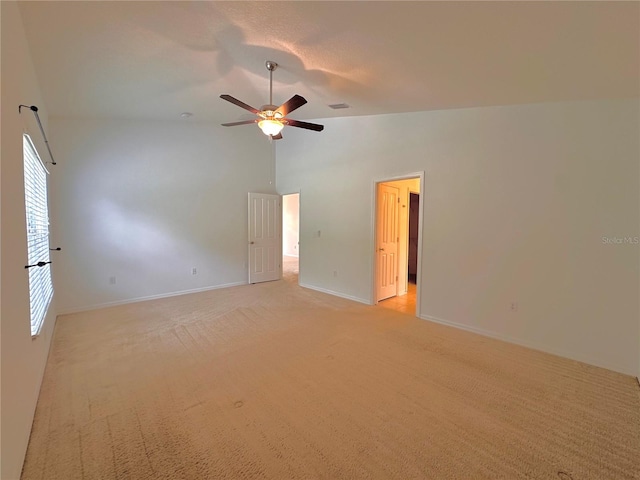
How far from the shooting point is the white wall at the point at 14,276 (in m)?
1.42

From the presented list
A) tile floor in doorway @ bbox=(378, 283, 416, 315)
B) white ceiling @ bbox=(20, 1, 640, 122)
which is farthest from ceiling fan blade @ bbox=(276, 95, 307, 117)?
tile floor in doorway @ bbox=(378, 283, 416, 315)

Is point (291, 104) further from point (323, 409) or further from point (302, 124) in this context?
point (323, 409)

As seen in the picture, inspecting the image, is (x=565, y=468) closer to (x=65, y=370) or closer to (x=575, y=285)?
(x=575, y=285)

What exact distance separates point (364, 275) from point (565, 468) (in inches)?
128

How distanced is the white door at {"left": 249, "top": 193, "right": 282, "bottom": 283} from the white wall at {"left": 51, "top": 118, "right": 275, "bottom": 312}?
0.18 meters

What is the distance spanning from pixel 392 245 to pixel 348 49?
10.8ft

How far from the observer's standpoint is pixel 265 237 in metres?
6.29

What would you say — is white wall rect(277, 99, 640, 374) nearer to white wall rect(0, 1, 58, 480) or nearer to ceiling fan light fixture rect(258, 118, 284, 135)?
ceiling fan light fixture rect(258, 118, 284, 135)

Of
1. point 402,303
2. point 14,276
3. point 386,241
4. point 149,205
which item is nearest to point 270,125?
point 14,276

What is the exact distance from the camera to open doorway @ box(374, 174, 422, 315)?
14.9 ft

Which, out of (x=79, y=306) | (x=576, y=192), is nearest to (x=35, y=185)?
(x=79, y=306)

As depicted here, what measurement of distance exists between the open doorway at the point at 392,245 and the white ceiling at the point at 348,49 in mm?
1641

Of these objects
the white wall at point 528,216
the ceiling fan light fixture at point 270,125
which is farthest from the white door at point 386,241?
the ceiling fan light fixture at point 270,125

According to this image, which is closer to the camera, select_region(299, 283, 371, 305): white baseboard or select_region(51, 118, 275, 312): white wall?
select_region(51, 118, 275, 312): white wall
